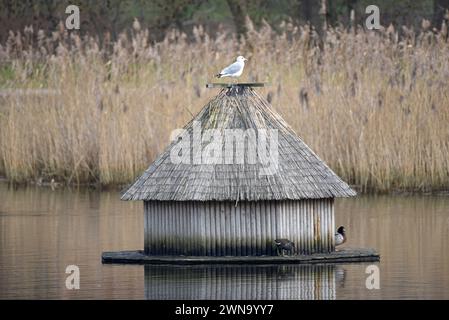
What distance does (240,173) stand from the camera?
18.8m

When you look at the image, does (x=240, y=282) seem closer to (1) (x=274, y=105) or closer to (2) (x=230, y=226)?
(2) (x=230, y=226)

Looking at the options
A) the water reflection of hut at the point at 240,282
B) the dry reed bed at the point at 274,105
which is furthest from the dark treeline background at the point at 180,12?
the water reflection of hut at the point at 240,282

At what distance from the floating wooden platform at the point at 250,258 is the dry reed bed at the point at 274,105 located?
691 centimetres

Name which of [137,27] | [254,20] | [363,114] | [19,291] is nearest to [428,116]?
[363,114]

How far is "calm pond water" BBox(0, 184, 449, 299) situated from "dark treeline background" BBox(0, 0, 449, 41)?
15208 millimetres

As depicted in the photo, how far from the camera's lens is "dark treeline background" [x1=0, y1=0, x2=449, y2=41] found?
42031 mm

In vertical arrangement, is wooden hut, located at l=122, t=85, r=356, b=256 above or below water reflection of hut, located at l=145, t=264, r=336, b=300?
above

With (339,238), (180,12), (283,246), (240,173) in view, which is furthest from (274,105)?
(180,12)

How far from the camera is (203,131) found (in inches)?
749

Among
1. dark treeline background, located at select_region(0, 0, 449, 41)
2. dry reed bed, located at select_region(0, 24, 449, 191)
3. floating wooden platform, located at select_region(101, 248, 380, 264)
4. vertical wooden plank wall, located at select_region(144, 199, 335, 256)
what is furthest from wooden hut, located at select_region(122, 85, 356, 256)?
dark treeline background, located at select_region(0, 0, 449, 41)

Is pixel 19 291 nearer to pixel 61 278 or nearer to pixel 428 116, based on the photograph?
pixel 61 278

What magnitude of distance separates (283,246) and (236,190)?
0.75 metres

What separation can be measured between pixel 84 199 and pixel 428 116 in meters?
5.14

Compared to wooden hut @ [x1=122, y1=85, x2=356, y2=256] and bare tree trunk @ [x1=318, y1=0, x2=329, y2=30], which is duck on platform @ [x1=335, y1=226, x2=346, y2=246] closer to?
wooden hut @ [x1=122, y1=85, x2=356, y2=256]
